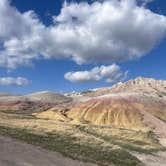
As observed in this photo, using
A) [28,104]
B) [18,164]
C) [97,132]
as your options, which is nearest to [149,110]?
[97,132]

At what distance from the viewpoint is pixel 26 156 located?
3397cm

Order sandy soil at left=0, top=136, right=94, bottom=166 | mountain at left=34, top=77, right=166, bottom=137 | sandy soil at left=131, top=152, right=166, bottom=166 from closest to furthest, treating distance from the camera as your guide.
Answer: sandy soil at left=0, top=136, right=94, bottom=166, sandy soil at left=131, top=152, right=166, bottom=166, mountain at left=34, top=77, right=166, bottom=137

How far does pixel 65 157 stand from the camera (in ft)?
125

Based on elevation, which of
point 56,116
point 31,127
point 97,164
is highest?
point 56,116

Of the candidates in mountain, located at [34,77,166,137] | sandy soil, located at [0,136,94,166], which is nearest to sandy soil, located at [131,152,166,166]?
sandy soil, located at [0,136,94,166]

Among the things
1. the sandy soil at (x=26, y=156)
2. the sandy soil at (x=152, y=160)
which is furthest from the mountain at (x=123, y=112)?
the sandy soil at (x=26, y=156)

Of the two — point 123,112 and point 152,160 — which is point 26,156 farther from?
point 123,112

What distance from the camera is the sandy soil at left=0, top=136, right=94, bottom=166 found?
31.3 metres

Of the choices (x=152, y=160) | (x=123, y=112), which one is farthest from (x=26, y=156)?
(x=123, y=112)

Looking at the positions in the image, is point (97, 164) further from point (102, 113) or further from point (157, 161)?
point (102, 113)

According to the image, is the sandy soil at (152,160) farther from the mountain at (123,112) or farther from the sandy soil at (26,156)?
the mountain at (123,112)

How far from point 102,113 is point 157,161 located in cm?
8091

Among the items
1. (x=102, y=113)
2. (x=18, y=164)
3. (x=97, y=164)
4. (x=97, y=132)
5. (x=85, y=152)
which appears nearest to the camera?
(x=18, y=164)

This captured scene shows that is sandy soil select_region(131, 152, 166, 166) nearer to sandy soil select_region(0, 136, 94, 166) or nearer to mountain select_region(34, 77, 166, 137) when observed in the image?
sandy soil select_region(0, 136, 94, 166)
